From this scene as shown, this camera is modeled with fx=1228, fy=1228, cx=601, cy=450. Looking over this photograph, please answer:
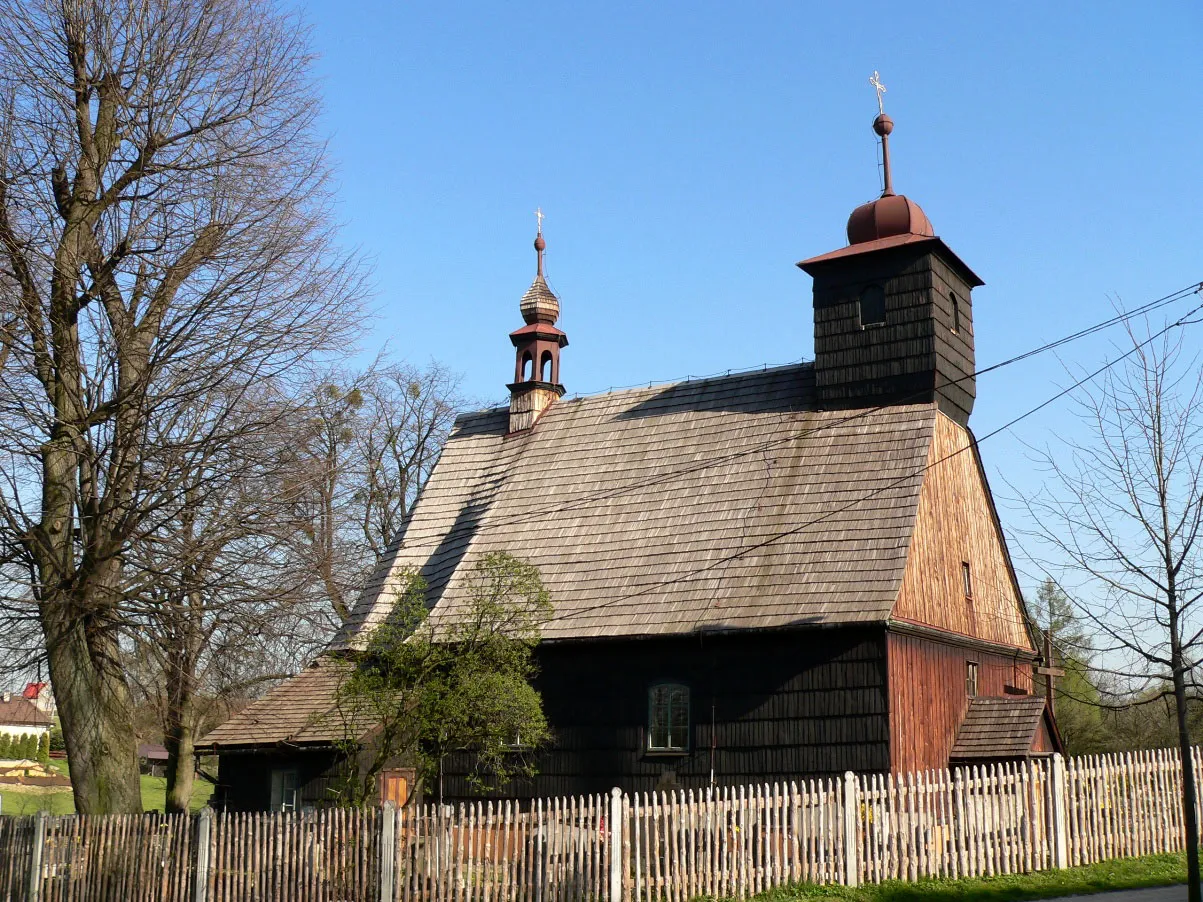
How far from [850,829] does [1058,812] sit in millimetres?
3502

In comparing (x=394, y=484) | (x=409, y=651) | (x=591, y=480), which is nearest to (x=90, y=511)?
(x=409, y=651)

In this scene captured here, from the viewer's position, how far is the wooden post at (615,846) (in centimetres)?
1449

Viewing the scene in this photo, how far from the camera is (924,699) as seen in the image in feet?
67.6

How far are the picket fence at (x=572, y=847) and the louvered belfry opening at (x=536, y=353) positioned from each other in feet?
48.2

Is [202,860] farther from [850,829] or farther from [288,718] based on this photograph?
[288,718]

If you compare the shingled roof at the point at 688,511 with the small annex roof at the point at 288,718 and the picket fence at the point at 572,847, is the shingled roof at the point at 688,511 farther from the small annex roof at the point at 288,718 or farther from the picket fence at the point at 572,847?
the picket fence at the point at 572,847

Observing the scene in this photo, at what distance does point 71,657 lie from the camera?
14.3 metres

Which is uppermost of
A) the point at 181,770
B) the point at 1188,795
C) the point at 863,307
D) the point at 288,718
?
the point at 863,307

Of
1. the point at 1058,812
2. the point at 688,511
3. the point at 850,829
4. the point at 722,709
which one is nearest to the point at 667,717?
the point at 722,709

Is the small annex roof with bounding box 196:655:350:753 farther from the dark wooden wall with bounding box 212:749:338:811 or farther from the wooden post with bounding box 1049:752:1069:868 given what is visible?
the wooden post with bounding box 1049:752:1069:868

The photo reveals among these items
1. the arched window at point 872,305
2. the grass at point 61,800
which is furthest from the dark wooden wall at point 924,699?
the grass at point 61,800

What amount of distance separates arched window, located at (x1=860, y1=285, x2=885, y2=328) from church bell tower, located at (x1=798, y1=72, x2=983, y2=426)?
0.07ft

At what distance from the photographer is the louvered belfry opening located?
29547mm

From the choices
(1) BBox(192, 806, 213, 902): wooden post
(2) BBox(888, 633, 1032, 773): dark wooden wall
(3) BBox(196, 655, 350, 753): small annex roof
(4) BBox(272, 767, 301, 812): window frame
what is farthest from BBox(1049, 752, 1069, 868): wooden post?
(4) BBox(272, 767, 301, 812): window frame
